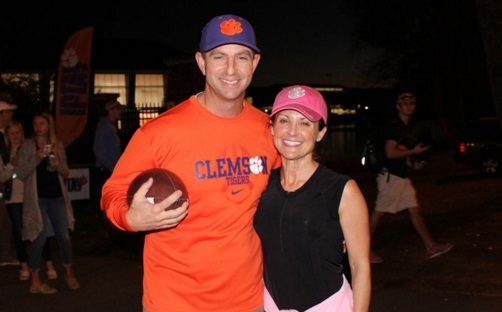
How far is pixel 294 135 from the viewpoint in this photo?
3131 millimetres

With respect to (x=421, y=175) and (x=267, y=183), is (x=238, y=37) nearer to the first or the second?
(x=267, y=183)

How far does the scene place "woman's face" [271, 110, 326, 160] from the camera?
3.12 metres

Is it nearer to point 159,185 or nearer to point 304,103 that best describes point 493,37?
point 304,103

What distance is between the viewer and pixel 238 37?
10.7 ft

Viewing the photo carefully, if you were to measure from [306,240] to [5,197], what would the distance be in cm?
571

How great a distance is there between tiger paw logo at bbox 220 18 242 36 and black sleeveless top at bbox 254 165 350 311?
0.84m

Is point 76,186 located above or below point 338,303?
above

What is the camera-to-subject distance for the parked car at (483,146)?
711 inches

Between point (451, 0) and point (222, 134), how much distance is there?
24769 mm

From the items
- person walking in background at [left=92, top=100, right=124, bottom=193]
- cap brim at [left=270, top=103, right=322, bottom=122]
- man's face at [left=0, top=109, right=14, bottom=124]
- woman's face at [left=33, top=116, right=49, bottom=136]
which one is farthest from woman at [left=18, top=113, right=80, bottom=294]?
cap brim at [left=270, top=103, right=322, bottom=122]

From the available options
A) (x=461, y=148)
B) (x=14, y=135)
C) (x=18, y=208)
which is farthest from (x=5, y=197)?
(x=461, y=148)

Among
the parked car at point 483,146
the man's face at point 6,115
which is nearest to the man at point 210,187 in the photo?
the man's face at point 6,115

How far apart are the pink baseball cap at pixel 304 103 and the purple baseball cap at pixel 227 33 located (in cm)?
37

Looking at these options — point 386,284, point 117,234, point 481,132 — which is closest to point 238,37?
point 386,284
